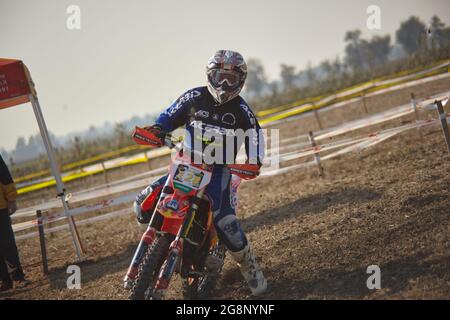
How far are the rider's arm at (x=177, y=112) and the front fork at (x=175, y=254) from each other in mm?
1215

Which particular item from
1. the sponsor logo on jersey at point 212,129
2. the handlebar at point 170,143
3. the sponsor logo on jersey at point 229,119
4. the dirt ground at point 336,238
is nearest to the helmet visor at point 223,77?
the sponsor logo on jersey at point 229,119

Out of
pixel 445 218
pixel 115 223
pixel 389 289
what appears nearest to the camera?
pixel 389 289

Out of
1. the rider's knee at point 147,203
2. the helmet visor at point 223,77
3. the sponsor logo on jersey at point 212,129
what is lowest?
the rider's knee at point 147,203

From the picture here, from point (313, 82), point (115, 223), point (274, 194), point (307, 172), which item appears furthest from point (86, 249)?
point (313, 82)

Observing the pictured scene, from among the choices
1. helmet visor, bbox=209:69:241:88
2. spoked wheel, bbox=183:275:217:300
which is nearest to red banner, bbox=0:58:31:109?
helmet visor, bbox=209:69:241:88

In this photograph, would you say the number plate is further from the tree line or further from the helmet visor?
the tree line

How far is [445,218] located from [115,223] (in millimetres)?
8521

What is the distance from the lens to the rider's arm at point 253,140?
5168mm

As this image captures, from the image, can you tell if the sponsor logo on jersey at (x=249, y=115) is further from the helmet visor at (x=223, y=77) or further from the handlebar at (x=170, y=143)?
the handlebar at (x=170, y=143)

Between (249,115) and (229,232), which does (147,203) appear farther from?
(249,115)

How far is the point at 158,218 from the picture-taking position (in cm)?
473

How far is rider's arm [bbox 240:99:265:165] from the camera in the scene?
517cm
